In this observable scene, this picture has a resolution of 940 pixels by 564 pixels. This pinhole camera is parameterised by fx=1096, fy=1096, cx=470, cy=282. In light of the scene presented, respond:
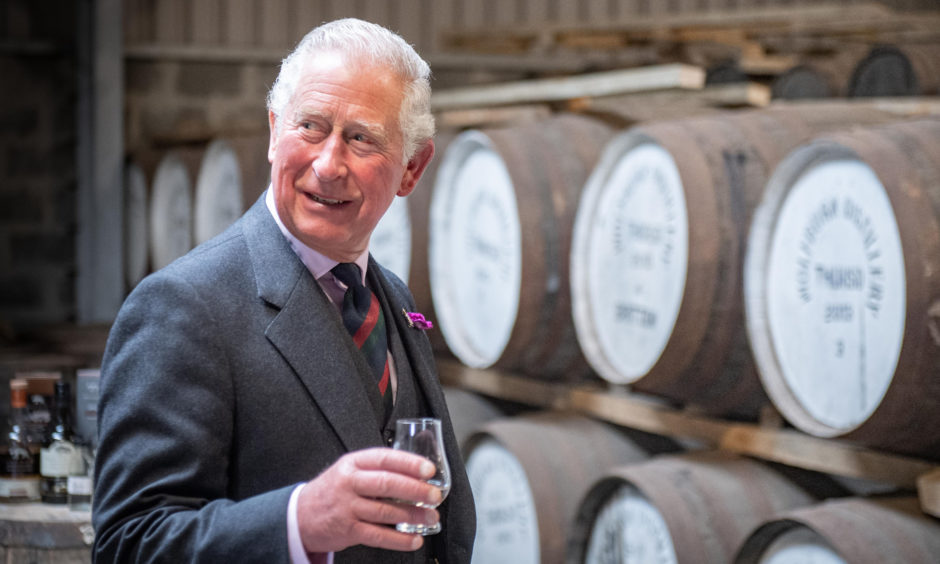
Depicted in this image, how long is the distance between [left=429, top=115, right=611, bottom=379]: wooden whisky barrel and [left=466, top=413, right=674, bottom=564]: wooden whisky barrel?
0.26 m

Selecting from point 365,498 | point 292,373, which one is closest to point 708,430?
point 292,373

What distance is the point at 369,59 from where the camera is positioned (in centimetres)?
155

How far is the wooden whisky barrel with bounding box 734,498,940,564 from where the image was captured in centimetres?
227

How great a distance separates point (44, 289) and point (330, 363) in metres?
6.02

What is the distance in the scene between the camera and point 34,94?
693 centimetres

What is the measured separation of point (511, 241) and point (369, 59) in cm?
199

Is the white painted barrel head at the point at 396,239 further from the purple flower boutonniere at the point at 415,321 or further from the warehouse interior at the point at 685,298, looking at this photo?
the purple flower boutonniere at the point at 415,321

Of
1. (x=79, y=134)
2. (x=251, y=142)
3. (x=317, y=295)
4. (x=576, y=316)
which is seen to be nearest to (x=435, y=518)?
(x=317, y=295)

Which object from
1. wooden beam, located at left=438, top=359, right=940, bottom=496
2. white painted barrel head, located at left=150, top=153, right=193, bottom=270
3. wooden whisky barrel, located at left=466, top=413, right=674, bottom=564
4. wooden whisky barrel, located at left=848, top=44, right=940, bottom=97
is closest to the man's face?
wooden beam, located at left=438, top=359, right=940, bottom=496

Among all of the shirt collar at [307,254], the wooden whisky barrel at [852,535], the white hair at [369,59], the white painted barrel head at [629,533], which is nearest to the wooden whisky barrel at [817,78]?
the white painted barrel head at [629,533]

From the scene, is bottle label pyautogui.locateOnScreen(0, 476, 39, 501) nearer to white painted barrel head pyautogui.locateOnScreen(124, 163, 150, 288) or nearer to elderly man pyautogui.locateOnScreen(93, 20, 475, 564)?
elderly man pyautogui.locateOnScreen(93, 20, 475, 564)

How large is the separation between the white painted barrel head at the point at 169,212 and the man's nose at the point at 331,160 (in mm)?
A: 4546

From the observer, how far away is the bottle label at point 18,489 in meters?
2.51

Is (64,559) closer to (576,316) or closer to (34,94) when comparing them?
(576,316)
